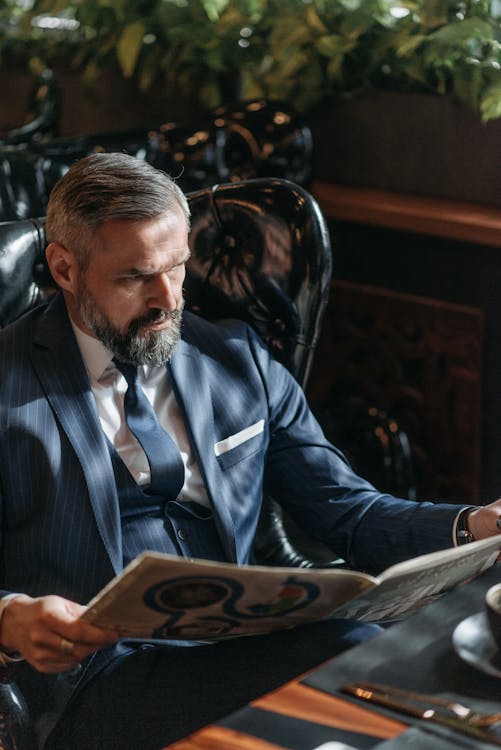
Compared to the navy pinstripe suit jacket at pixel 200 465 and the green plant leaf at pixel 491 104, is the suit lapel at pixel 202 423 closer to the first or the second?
the navy pinstripe suit jacket at pixel 200 465

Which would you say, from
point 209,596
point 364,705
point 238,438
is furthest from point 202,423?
point 364,705

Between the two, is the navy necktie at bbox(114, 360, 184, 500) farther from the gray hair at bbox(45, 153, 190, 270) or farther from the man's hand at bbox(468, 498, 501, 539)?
the man's hand at bbox(468, 498, 501, 539)

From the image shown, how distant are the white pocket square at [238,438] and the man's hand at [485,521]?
1.27ft

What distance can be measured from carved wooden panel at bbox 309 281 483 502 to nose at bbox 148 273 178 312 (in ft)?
3.46

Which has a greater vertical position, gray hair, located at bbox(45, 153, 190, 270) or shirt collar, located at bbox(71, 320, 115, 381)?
gray hair, located at bbox(45, 153, 190, 270)

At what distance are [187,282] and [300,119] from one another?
80 cm

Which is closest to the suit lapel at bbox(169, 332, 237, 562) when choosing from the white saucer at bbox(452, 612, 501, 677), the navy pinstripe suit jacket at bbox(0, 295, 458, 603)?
the navy pinstripe suit jacket at bbox(0, 295, 458, 603)

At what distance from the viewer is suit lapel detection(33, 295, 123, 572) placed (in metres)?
1.66

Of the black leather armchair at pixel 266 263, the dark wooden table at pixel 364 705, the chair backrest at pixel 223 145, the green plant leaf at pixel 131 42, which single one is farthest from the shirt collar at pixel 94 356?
the green plant leaf at pixel 131 42

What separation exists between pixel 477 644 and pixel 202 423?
2.34 ft

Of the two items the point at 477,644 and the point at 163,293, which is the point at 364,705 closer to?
the point at 477,644

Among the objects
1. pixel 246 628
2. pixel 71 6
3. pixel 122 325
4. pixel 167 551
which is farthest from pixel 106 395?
pixel 71 6

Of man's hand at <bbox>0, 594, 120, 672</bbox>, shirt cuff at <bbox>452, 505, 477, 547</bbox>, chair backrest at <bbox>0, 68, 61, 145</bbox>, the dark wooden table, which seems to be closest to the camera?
the dark wooden table

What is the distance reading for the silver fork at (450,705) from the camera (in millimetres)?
1065
